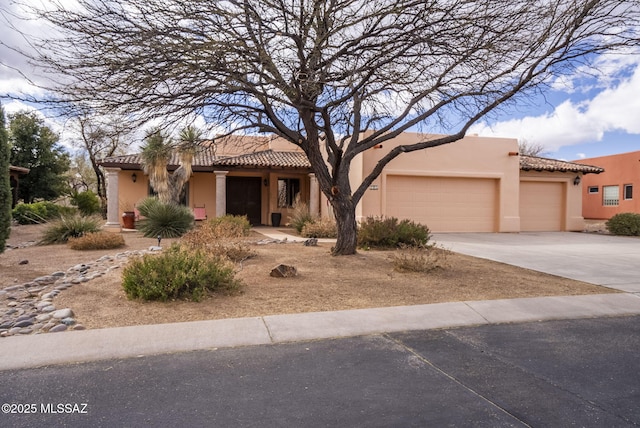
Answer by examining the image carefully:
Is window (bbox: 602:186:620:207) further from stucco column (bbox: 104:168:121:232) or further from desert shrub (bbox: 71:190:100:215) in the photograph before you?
desert shrub (bbox: 71:190:100:215)

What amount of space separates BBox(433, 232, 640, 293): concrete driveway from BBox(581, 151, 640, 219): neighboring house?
958 cm

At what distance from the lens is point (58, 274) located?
8.51 m

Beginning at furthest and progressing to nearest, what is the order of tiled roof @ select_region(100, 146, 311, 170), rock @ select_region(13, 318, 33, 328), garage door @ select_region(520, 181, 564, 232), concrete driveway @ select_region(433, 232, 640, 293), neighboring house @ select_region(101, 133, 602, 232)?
garage door @ select_region(520, 181, 564, 232), tiled roof @ select_region(100, 146, 311, 170), neighboring house @ select_region(101, 133, 602, 232), concrete driveway @ select_region(433, 232, 640, 293), rock @ select_region(13, 318, 33, 328)

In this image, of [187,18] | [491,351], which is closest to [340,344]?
[491,351]

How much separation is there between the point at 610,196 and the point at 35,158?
114 feet

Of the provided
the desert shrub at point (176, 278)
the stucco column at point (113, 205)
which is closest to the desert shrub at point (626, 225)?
the desert shrub at point (176, 278)

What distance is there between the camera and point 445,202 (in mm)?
19156

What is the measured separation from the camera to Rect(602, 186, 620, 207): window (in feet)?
86.6

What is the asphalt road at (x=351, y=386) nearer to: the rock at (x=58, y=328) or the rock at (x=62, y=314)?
the rock at (x=58, y=328)

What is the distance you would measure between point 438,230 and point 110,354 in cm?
1626

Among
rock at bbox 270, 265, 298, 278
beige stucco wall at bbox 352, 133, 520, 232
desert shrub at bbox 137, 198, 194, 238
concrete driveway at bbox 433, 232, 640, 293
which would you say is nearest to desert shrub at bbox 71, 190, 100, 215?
desert shrub at bbox 137, 198, 194, 238

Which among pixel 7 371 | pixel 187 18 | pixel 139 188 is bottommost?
pixel 7 371

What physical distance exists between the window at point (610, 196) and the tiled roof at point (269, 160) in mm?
19034

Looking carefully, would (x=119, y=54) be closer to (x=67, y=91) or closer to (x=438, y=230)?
(x=67, y=91)
